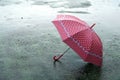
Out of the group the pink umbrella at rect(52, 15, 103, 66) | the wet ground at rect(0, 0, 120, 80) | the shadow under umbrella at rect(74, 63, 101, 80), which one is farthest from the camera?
the wet ground at rect(0, 0, 120, 80)

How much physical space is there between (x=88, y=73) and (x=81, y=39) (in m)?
1.17

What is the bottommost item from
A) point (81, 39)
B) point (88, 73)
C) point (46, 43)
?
point (46, 43)

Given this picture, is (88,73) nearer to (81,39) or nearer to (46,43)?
(81,39)

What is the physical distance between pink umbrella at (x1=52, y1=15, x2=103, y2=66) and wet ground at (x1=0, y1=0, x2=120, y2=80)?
744 millimetres

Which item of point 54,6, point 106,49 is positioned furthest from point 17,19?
point 106,49

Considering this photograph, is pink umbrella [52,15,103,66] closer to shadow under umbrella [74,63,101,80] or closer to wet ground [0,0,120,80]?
shadow under umbrella [74,63,101,80]

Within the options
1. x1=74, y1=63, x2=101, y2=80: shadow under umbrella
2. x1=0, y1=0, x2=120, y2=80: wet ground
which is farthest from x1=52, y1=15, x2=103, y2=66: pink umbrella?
x1=0, y1=0, x2=120, y2=80: wet ground

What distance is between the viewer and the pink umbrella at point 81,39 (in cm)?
650

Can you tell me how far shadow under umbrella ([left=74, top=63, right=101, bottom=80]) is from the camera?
703 cm

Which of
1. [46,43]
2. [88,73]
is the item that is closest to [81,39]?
[88,73]

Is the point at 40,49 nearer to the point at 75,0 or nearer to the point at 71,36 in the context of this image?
the point at 71,36

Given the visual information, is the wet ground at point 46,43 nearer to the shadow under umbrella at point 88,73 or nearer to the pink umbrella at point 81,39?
the shadow under umbrella at point 88,73

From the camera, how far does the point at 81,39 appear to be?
6.57 metres

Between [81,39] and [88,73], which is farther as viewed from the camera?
[88,73]
